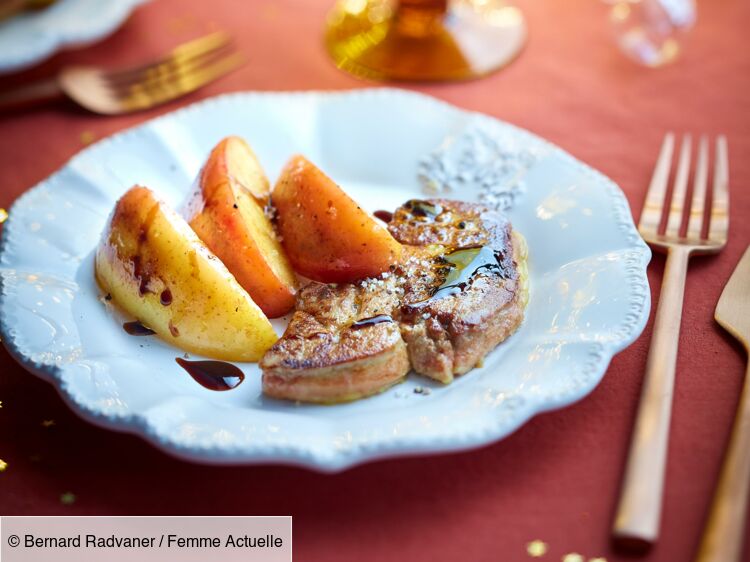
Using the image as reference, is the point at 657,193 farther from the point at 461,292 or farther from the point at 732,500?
the point at 732,500

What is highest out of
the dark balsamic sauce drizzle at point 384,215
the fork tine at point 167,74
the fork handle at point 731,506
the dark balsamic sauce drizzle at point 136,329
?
the fork tine at point 167,74

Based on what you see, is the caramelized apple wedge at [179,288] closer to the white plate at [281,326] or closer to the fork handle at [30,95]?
the white plate at [281,326]

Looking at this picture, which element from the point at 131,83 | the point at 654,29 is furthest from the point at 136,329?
the point at 654,29

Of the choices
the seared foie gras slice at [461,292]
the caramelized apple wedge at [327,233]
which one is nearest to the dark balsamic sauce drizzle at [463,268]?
the seared foie gras slice at [461,292]

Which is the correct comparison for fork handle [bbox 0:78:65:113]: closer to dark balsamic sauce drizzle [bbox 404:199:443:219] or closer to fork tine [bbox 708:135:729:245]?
dark balsamic sauce drizzle [bbox 404:199:443:219]

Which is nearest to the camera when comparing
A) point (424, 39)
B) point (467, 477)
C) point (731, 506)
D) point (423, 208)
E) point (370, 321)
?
point (731, 506)
